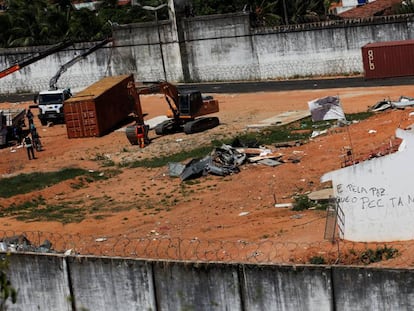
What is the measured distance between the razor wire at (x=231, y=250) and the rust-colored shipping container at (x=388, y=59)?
2695 centimetres

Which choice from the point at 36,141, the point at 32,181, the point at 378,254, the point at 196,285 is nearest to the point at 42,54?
the point at 36,141

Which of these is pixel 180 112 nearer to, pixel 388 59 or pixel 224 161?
pixel 224 161

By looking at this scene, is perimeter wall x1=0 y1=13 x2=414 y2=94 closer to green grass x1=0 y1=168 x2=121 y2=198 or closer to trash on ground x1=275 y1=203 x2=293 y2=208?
green grass x1=0 y1=168 x2=121 y2=198

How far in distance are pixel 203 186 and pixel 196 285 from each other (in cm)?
1474

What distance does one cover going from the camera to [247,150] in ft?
116

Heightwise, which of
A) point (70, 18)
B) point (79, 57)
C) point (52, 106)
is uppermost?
point (70, 18)

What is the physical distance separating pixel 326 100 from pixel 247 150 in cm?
656

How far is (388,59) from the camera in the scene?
49.8 meters

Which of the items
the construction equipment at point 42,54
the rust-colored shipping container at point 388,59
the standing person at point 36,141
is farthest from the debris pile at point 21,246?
the construction equipment at point 42,54

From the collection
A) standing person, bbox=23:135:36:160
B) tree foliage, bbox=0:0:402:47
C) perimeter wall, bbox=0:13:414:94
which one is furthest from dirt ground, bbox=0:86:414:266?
tree foliage, bbox=0:0:402:47

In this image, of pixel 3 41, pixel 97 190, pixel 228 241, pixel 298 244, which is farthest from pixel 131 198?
pixel 3 41

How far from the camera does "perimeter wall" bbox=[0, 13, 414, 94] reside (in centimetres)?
5419

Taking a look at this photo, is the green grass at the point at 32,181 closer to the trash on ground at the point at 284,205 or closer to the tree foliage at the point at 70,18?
the trash on ground at the point at 284,205

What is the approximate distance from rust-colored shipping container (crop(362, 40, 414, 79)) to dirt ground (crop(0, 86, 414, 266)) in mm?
3119
